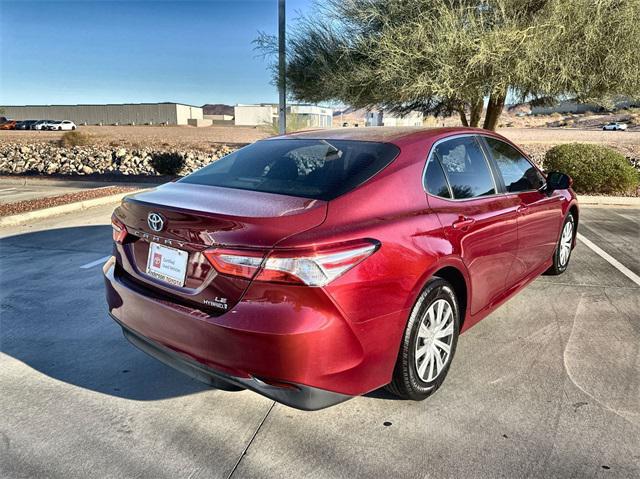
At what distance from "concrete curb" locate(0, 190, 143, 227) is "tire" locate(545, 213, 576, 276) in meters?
5.43

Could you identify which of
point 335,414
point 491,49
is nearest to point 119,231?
point 335,414

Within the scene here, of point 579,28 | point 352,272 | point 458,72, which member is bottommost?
point 352,272

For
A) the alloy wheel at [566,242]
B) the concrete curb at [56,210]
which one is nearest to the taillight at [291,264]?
the alloy wheel at [566,242]

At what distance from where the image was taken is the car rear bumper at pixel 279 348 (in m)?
2.33

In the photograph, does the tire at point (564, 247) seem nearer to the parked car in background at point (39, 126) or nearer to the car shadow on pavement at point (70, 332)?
the car shadow on pavement at point (70, 332)

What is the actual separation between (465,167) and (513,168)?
87 centimetres

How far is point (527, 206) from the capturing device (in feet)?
13.7

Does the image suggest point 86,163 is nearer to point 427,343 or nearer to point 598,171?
point 598,171

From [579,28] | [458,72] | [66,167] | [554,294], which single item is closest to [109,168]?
[66,167]

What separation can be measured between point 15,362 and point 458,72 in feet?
34.1

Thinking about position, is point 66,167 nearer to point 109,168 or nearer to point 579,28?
point 109,168

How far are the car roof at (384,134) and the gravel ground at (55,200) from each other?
6530 mm

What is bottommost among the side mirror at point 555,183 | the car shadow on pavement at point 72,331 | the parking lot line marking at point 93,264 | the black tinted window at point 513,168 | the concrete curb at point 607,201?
the car shadow on pavement at point 72,331

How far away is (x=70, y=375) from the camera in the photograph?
3.41 m
